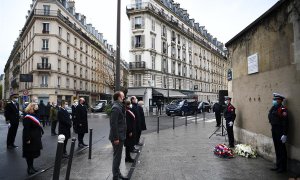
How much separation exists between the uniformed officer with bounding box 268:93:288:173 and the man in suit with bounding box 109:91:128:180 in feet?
11.2

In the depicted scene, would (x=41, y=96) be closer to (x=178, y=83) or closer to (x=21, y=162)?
(x=178, y=83)

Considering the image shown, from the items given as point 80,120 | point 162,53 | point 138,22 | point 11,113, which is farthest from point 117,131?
point 162,53

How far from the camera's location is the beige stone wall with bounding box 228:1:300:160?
562 centimetres

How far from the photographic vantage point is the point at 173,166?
6.30 metres

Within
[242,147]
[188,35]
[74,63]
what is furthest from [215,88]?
[242,147]

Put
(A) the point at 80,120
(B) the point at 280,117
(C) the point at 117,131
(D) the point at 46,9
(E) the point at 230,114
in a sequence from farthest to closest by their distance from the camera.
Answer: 1. (D) the point at 46,9
2. (A) the point at 80,120
3. (E) the point at 230,114
4. (B) the point at 280,117
5. (C) the point at 117,131

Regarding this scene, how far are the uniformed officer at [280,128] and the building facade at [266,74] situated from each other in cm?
18

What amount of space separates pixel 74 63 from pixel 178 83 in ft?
68.3

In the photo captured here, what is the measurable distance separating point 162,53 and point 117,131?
131 ft

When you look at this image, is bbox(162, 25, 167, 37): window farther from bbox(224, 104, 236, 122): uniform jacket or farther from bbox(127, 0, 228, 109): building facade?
bbox(224, 104, 236, 122): uniform jacket

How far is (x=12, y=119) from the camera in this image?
30.3 feet

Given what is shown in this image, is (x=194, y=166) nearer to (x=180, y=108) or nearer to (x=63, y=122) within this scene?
(x=63, y=122)

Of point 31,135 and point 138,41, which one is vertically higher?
point 138,41

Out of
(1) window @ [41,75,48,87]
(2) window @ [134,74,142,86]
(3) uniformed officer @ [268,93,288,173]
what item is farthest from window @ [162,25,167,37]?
(3) uniformed officer @ [268,93,288,173]
